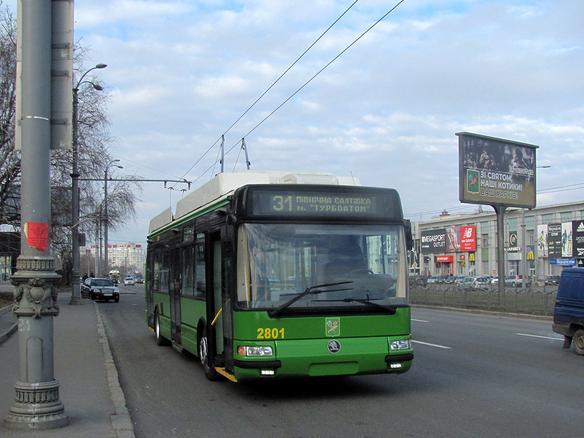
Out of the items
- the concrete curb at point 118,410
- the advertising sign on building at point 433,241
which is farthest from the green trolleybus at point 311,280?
the advertising sign on building at point 433,241

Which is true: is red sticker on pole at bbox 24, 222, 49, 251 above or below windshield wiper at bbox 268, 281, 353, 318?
above

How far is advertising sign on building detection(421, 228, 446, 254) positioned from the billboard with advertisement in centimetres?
8349

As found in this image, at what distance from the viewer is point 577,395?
29.7ft

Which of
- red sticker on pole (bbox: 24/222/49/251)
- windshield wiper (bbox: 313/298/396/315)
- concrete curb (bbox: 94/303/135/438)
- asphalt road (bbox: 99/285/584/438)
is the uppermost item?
red sticker on pole (bbox: 24/222/49/251)

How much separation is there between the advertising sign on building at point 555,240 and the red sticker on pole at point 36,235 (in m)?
79.3

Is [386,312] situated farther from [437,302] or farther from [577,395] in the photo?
[437,302]

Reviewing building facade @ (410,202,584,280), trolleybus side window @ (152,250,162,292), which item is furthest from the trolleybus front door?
building facade @ (410,202,584,280)

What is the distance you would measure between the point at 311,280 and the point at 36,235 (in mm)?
3405

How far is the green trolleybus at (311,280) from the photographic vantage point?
8.21 m

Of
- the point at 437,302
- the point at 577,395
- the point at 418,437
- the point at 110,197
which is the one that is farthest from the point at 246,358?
the point at 110,197

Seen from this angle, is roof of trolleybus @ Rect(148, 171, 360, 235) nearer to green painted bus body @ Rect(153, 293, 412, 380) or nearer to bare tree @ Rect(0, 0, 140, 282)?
green painted bus body @ Rect(153, 293, 412, 380)

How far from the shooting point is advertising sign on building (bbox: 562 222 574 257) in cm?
8356

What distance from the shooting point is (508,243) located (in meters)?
102

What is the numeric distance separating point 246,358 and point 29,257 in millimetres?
2899
